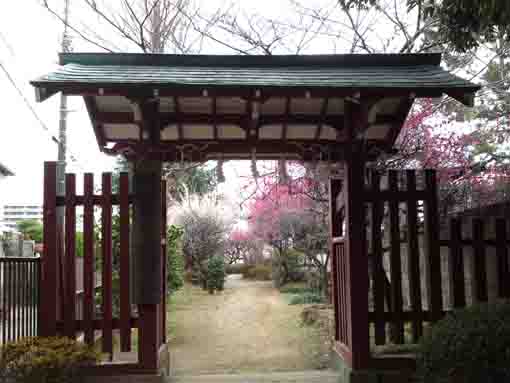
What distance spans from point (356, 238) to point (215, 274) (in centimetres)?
1329

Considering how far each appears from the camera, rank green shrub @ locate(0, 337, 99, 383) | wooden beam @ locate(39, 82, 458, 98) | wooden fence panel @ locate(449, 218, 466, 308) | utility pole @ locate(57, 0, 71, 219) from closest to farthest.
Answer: green shrub @ locate(0, 337, 99, 383) < wooden beam @ locate(39, 82, 458, 98) < wooden fence panel @ locate(449, 218, 466, 308) < utility pole @ locate(57, 0, 71, 219)

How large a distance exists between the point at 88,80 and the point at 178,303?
1160 centimetres

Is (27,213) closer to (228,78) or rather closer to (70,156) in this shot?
(70,156)

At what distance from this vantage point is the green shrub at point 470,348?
13.1ft

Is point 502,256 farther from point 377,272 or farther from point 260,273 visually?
point 260,273

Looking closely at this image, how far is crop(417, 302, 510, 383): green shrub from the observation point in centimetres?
398

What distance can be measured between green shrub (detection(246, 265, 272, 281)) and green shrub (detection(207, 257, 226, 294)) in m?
4.62

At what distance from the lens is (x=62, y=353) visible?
4.80 m

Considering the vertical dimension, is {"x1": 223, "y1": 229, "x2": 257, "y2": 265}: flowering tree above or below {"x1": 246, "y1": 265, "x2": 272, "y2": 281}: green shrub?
above

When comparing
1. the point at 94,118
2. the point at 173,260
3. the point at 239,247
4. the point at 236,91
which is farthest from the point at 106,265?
the point at 239,247

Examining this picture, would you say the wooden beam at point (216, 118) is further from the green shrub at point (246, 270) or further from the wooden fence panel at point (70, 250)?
the green shrub at point (246, 270)

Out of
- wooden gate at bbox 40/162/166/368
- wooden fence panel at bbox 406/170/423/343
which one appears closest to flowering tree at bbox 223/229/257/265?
wooden fence panel at bbox 406/170/423/343

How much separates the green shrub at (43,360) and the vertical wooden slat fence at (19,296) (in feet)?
1.34

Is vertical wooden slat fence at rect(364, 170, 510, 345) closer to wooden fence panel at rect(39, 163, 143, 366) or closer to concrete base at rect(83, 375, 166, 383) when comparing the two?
concrete base at rect(83, 375, 166, 383)
